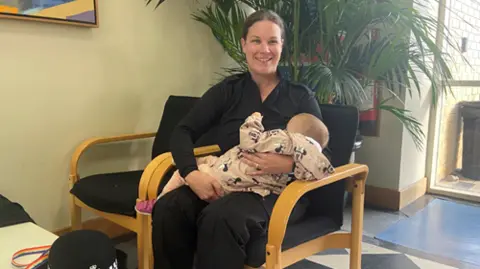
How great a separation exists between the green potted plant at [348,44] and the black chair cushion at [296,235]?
0.75m

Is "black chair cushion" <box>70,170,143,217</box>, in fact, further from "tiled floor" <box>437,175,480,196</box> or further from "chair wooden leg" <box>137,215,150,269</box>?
"tiled floor" <box>437,175,480,196</box>

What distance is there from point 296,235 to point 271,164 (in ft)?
0.82

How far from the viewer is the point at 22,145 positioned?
6.86 ft

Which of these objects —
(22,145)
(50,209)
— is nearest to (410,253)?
(50,209)

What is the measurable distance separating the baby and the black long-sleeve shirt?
11cm

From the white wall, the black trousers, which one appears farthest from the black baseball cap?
the white wall

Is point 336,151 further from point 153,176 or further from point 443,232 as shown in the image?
point 443,232

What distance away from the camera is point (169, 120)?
2340mm

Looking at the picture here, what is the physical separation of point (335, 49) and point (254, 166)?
1057 mm

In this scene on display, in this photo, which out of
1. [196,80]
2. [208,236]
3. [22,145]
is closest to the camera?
[208,236]

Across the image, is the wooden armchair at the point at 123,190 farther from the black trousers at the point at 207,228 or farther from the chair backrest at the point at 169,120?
the black trousers at the point at 207,228

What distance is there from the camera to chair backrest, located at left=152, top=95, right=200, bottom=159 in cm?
231

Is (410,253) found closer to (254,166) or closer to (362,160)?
(362,160)

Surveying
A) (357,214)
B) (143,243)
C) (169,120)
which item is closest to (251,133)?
(357,214)
